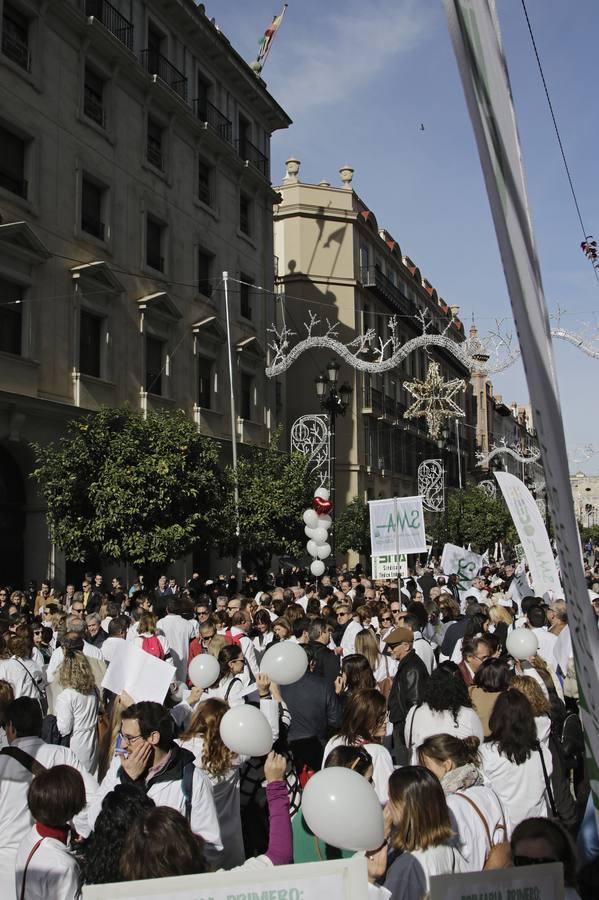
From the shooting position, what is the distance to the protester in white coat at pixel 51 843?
11.6 feet

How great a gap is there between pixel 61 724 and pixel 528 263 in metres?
5.67

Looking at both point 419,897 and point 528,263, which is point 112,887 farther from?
point 528,263

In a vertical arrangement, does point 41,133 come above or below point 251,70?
below

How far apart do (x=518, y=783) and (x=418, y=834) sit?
162cm

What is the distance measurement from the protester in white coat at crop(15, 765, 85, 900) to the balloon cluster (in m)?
16.0

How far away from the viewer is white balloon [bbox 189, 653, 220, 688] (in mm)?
6438

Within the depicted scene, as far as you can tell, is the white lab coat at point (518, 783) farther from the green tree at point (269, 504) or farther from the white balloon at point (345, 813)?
the green tree at point (269, 504)

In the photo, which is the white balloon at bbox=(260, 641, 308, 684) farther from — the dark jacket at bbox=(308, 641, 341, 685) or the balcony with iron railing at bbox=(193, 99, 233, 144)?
the balcony with iron railing at bbox=(193, 99, 233, 144)

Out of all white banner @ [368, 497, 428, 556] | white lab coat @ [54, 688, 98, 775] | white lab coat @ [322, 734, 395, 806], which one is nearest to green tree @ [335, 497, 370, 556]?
white banner @ [368, 497, 428, 556]

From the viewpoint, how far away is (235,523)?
76.4ft

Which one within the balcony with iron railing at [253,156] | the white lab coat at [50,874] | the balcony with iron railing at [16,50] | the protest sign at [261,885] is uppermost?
the balcony with iron railing at [253,156]

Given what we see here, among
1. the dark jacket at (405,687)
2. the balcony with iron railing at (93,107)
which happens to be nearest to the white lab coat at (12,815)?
the dark jacket at (405,687)

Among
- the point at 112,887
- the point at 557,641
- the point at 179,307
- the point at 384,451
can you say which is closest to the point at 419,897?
the point at 112,887

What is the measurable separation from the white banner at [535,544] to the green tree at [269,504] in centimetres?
1018
